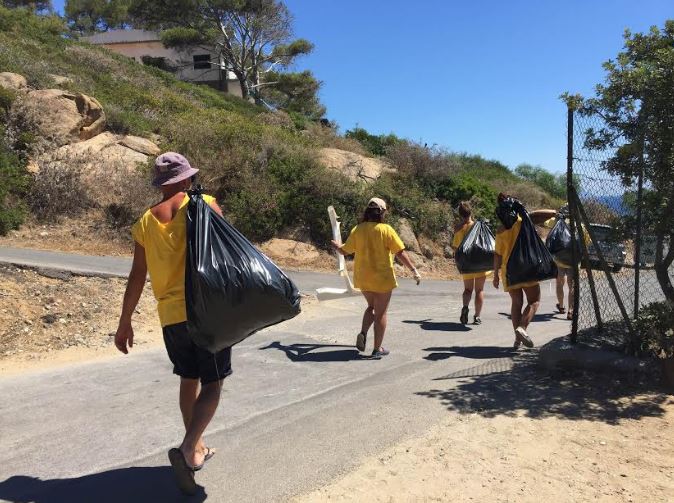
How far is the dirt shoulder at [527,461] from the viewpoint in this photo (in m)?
2.98

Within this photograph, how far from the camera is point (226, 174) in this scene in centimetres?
1544

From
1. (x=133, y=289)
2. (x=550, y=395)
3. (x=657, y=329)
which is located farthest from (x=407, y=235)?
(x=133, y=289)

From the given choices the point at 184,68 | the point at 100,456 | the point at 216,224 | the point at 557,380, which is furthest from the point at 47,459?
the point at 184,68

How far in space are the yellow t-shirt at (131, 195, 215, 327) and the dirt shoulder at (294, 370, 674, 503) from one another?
1165 mm

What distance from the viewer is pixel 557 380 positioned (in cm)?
481

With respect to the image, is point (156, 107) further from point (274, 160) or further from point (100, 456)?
point (100, 456)

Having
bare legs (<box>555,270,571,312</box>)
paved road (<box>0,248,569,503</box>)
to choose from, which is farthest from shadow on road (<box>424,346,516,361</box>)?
bare legs (<box>555,270,571,312</box>)

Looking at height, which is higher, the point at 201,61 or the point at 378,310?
the point at 201,61

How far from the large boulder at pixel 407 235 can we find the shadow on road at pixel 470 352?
9373 millimetres

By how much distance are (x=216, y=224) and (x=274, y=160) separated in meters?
13.2

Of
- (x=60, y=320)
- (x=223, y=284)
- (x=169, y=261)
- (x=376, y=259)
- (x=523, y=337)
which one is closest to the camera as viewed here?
(x=223, y=284)

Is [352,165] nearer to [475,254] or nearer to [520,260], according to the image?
[475,254]

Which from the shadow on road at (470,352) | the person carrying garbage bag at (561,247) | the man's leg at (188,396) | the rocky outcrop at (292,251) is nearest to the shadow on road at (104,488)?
the man's leg at (188,396)

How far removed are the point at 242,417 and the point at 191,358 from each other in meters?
1.23
